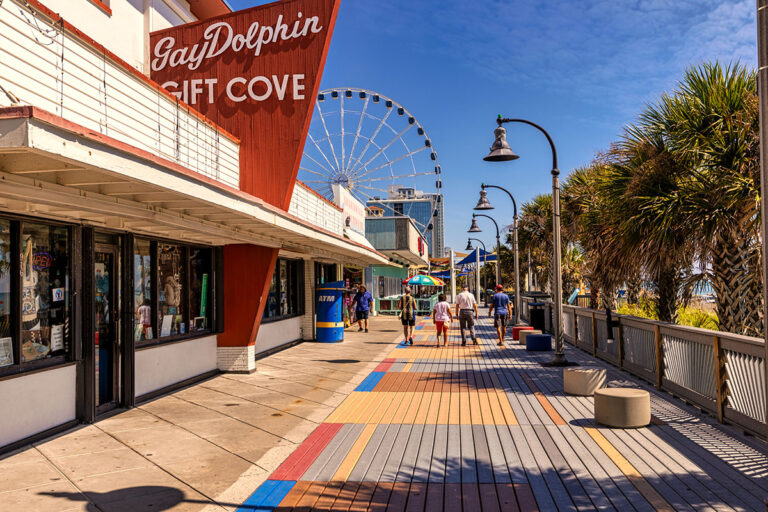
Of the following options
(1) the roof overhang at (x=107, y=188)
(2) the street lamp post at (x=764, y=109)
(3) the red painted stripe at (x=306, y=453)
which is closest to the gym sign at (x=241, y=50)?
(1) the roof overhang at (x=107, y=188)

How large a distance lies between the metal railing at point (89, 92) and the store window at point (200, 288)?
1.88m

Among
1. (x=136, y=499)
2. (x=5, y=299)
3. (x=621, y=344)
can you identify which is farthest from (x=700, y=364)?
(x=5, y=299)

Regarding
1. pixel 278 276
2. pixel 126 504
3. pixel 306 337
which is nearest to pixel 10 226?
pixel 126 504

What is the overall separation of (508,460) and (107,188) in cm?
497

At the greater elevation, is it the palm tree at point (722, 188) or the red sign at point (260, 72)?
the red sign at point (260, 72)

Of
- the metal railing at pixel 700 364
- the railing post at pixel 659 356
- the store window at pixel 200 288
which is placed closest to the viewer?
the metal railing at pixel 700 364

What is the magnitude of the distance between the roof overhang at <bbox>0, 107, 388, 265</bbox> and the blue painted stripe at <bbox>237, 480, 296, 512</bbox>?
289 centimetres

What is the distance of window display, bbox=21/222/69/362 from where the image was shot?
6938 millimetres

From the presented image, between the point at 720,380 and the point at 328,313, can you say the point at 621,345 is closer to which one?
the point at 720,380

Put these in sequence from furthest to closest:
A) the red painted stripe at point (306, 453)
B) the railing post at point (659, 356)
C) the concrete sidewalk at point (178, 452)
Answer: the railing post at point (659, 356), the red painted stripe at point (306, 453), the concrete sidewalk at point (178, 452)

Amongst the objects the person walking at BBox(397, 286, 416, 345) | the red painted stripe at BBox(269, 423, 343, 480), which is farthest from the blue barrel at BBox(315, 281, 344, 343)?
the red painted stripe at BBox(269, 423, 343, 480)

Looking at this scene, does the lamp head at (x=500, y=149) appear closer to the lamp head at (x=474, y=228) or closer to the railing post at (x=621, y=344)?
the railing post at (x=621, y=344)

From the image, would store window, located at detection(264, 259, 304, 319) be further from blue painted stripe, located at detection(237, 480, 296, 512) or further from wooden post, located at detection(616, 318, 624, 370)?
blue painted stripe, located at detection(237, 480, 296, 512)

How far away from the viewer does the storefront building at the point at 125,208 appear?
18.9 ft
